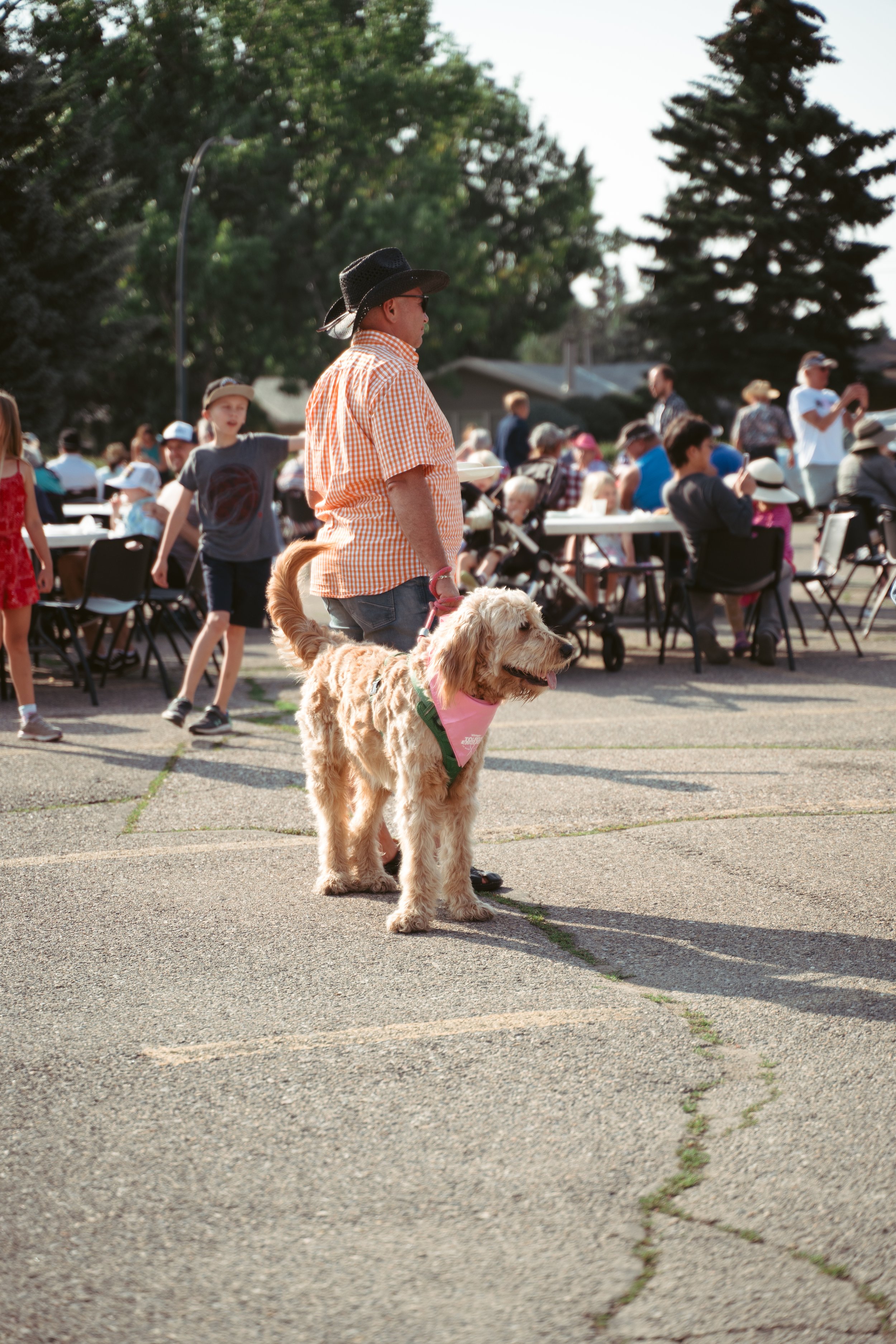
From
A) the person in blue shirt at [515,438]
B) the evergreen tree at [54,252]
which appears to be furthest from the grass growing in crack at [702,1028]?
the evergreen tree at [54,252]

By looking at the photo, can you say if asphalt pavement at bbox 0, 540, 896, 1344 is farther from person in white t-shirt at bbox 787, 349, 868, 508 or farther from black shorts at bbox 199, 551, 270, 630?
person in white t-shirt at bbox 787, 349, 868, 508

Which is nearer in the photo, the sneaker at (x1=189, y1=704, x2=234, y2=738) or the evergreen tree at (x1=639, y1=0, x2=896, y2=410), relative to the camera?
the sneaker at (x1=189, y1=704, x2=234, y2=738)

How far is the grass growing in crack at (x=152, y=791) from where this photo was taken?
612 cm

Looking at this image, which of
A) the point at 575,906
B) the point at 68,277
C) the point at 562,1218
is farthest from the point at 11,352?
the point at 562,1218

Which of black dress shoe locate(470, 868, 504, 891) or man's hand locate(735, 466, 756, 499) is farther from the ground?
man's hand locate(735, 466, 756, 499)

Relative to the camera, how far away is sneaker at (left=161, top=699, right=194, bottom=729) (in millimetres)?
7934

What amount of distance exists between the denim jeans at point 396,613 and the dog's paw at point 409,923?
0.99 meters

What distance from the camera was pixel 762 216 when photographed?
42531 millimetres

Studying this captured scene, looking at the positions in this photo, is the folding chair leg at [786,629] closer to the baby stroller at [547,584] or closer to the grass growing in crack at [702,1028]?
the baby stroller at [547,584]

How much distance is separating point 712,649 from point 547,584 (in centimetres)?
140

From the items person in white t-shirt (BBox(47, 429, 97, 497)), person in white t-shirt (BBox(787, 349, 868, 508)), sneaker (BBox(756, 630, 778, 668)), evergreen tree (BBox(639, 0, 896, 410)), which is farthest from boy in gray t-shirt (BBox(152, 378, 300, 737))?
evergreen tree (BBox(639, 0, 896, 410))

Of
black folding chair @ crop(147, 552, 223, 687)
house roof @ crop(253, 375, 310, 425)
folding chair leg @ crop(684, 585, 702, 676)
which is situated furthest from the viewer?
house roof @ crop(253, 375, 310, 425)

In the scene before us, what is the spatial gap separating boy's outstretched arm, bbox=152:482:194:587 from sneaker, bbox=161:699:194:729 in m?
0.73

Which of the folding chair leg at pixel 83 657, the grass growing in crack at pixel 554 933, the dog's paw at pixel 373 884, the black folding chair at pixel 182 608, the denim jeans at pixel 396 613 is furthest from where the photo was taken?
the black folding chair at pixel 182 608
